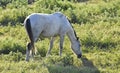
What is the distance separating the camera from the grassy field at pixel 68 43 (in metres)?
10.1

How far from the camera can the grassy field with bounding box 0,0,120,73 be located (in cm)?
1012

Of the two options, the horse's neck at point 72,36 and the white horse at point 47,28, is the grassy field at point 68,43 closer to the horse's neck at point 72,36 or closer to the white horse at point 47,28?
the white horse at point 47,28

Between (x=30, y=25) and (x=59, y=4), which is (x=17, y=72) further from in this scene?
(x=59, y=4)

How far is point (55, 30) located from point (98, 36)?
8.82 feet

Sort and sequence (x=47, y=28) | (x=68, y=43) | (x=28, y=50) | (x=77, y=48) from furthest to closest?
1. (x=68, y=43)
2. (x=77, y=48)
3. (x=47, y=28)
4. (x=28, y=50)

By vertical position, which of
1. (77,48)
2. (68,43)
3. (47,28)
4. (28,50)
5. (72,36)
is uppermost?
(47,28)

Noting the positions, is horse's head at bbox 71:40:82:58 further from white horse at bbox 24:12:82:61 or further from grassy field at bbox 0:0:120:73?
grassy field at bbox 0:0:120:73

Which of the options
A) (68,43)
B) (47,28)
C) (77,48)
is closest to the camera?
(47,28)

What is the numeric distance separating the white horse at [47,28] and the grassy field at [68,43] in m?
0.33

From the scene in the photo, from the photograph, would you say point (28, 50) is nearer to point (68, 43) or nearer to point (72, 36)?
point (72, 36)

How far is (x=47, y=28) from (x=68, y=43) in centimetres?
217

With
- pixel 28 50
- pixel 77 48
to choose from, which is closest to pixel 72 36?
pixel 77 48

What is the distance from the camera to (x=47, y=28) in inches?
431

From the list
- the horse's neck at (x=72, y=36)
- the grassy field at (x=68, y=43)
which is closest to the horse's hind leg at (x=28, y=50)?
the grassy field at (x=68, y=43)
